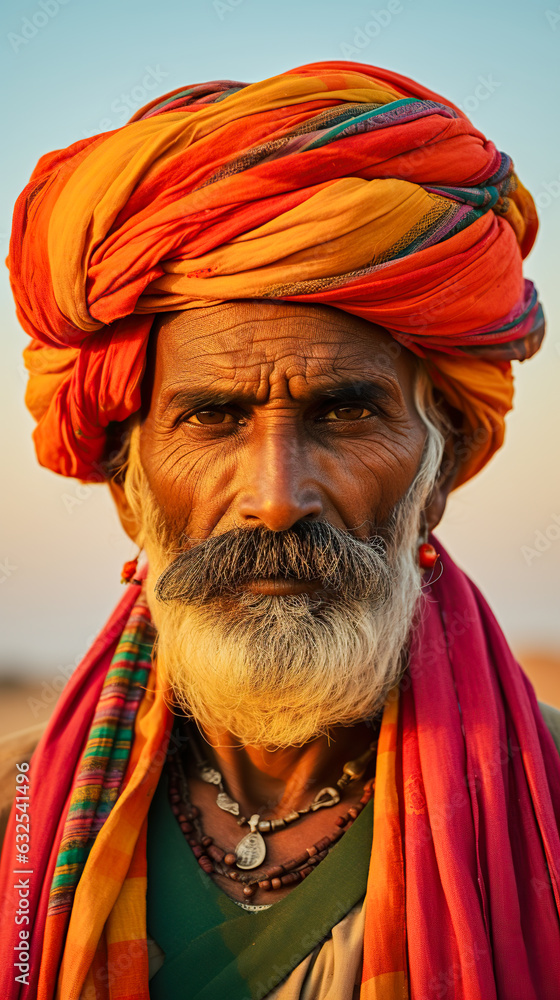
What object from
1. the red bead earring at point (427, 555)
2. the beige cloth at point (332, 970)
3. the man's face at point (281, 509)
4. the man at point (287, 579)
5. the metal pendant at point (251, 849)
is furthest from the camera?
the red bead earring at point (427, 555)

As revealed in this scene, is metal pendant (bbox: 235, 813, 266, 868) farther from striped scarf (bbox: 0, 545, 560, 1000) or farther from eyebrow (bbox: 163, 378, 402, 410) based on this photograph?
eyebrow (bbox: 163, 378, 402, 410)

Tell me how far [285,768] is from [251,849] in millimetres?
273

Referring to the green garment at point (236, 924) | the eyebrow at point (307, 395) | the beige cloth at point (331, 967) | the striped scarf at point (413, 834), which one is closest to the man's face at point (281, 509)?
the eyebrow at point (307, 395)

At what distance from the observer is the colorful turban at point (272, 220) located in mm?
2088

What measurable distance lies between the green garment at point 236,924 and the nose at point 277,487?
92 cm

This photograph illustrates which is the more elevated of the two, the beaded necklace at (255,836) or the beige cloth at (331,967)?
the beaded necklace at (255,836)

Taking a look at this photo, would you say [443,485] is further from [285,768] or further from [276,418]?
Answer: [285,768]

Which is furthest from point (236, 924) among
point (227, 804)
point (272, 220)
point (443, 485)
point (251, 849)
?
point (272, 220)

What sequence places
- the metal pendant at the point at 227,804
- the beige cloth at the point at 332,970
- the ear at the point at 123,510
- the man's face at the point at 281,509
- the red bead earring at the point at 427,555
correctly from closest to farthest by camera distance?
the beige cloth at the point at 332,970 → the man's face at the point at 281,509 → the metal pendant at the point at 227,804 → the red bead earring at the point at 427,555 → the ear at the point at 123,510

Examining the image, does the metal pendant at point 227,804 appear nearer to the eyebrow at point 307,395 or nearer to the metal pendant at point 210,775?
the metal pendant at point 210,775

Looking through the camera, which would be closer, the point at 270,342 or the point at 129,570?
the point at 270,342

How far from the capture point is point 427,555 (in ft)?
8.21

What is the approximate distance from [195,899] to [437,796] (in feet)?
2.48

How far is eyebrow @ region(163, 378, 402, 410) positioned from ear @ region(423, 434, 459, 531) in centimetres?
49
